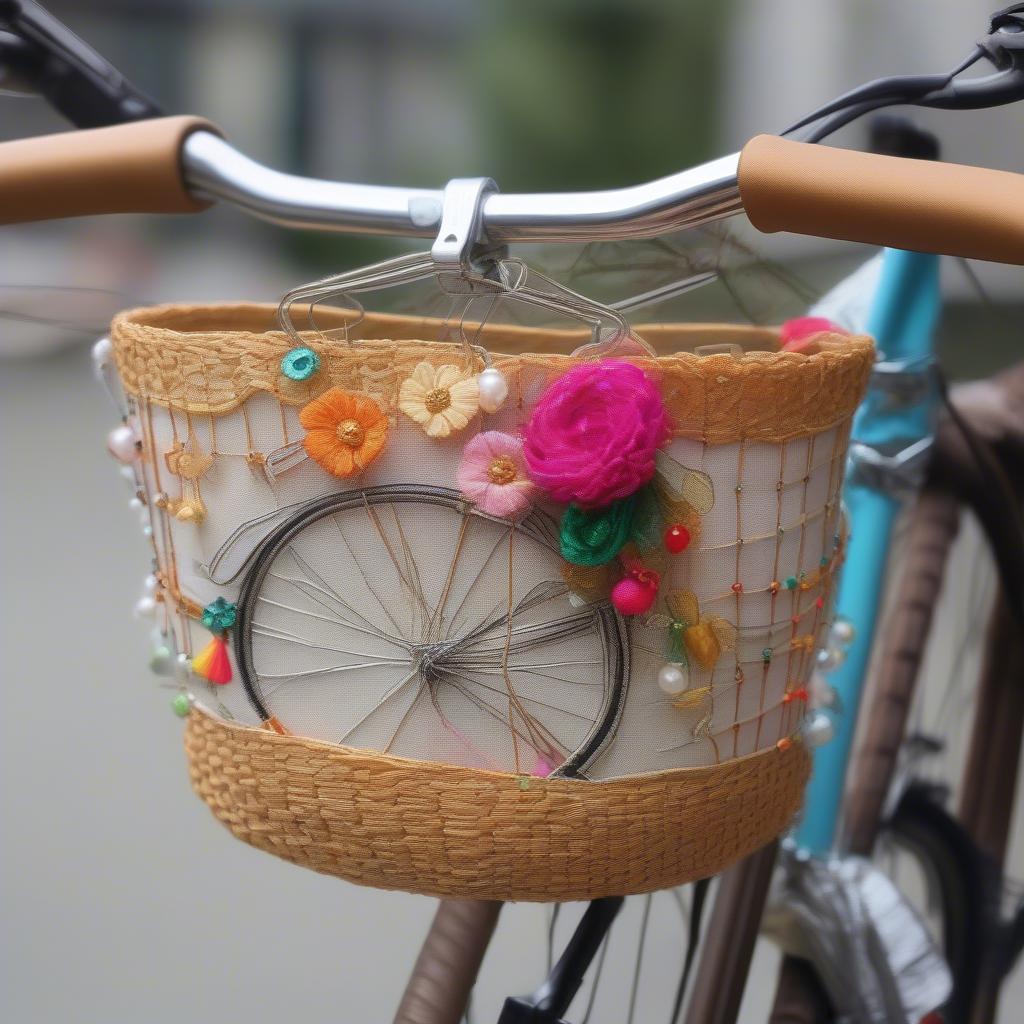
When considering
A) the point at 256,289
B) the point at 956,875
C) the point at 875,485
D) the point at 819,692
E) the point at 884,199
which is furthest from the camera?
the point at 256,289

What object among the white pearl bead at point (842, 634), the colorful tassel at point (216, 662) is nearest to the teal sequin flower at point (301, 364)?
the colorful tassel at point (216, 662)

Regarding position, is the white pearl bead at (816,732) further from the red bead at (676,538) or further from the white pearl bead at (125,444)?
the white pearl bead at (125,444)

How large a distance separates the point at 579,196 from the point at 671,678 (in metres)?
0.17

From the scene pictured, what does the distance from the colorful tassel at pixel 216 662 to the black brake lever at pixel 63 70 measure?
0.31 m

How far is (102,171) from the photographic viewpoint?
0.46 meters

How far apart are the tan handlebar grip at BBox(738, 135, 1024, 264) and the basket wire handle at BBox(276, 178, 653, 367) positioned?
2.5 inches

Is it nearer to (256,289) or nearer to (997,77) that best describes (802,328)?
(997,77)

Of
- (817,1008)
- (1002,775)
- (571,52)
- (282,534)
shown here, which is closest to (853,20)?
(571,52)

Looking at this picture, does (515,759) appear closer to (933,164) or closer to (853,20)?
(933,164)

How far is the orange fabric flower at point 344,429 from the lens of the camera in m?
0.39

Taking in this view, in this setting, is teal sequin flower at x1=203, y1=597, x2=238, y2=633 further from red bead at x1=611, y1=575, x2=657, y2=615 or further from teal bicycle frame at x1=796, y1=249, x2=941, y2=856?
teal bicycle frame at x1=796, y1=249, x2=941, y2=856

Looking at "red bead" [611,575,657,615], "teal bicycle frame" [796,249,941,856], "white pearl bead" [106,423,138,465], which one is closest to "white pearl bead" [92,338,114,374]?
"white pearl bead" [106,423,138,465]

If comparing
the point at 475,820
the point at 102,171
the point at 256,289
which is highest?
the point at 256,289

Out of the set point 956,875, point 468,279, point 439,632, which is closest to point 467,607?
point 439,632
